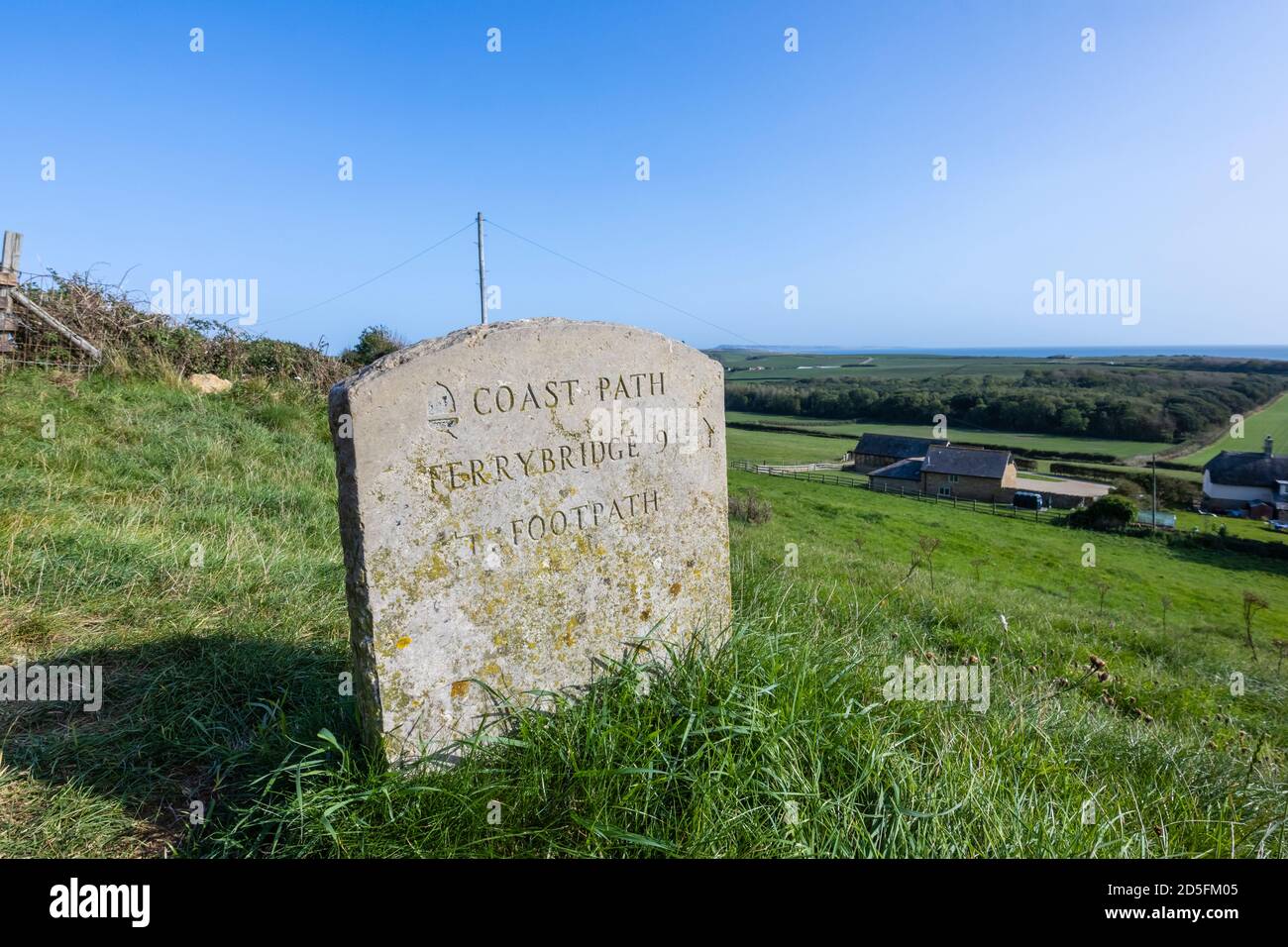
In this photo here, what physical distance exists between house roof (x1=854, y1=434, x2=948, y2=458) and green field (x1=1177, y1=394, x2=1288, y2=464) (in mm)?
19615

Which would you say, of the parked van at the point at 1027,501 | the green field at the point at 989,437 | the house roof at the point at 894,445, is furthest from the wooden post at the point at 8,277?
the house roof at the point at 894,445

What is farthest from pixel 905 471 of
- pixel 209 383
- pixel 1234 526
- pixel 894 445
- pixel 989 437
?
pixel 209 383

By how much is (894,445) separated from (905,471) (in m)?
4.75

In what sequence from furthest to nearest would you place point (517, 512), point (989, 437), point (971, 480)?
point (989, 437), point (971, 480), point (517, 512)

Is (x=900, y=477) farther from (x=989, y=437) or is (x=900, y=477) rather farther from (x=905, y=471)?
(x=989, y=437)

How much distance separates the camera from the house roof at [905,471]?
43969 millimetres

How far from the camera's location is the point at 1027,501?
4044 cm

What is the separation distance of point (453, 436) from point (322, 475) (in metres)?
6.66

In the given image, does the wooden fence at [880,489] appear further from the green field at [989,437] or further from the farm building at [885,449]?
the green field at [989,437]

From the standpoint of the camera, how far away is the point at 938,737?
2824 mm

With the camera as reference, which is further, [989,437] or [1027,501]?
[989,437]
